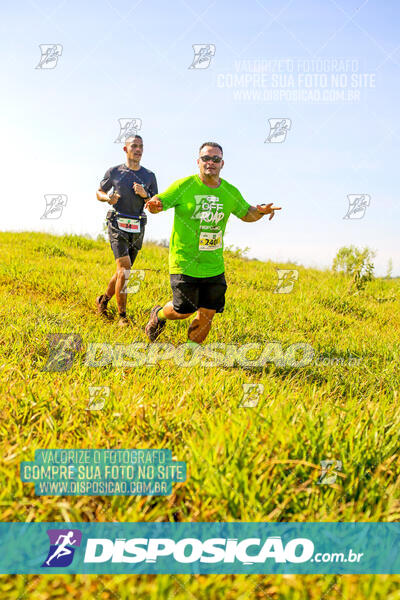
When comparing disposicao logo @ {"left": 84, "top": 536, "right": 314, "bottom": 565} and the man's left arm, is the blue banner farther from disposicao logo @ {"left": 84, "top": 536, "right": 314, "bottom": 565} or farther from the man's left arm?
the man's left arm

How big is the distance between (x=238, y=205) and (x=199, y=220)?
0.60 meters

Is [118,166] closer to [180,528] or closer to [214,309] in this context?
[214,309]

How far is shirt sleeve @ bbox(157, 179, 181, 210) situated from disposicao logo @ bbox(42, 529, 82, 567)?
3.63 m

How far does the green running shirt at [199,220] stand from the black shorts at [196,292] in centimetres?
8

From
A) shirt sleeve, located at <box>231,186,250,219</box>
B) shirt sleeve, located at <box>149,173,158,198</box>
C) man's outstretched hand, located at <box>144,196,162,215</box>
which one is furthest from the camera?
shirt sleeve, located at <box>149,173,158,198</box>

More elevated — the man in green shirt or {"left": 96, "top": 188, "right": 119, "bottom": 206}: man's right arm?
{"left": 96, "top": 188, "right": 119, "bottom": 206}: man's right arm

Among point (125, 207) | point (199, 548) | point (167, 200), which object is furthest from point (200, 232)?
point (199, 548)

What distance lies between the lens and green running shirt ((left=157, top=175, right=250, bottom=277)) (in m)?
4.76

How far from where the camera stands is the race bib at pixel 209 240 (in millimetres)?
4840

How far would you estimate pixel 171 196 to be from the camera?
4.73 meters

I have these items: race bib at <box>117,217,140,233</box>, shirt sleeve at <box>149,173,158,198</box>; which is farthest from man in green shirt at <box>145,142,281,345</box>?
shirt sleeve at <box>149,173,158,198</box>

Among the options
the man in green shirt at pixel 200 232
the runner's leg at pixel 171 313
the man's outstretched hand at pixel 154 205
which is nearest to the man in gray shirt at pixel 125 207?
the runner's leg at pixel 171 313

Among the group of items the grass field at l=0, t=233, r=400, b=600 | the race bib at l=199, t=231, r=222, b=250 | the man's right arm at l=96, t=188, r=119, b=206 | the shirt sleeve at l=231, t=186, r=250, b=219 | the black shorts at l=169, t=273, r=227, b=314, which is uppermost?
the man's right arm at l=96, t=188, r=119, b=206

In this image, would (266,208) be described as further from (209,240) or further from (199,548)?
(199,548)
